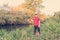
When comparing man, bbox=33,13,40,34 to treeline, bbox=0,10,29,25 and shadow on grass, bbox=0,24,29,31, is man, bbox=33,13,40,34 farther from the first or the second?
treeline, bbox=0,10,29,25

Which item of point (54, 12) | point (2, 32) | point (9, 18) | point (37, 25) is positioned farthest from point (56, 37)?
point (54, 12)

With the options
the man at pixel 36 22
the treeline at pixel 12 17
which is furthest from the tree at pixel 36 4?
the man at pixel 36 22

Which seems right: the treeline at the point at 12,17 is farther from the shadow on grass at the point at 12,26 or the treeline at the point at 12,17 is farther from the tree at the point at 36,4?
the tree at the point at 36,4

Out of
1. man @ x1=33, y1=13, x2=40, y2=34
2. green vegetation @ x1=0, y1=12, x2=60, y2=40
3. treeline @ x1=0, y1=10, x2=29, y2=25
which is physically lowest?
treeline @ x1=0, y1=10, x2=29, y2=25

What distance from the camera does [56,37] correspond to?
17234mm

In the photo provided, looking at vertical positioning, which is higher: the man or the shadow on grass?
the man

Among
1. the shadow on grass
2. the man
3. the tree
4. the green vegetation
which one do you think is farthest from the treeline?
the man

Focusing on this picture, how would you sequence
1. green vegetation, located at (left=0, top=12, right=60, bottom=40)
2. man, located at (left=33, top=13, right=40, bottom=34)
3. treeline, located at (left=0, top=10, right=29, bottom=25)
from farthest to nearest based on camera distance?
1. treeline, located at (left=0, top=10, right=29, bottom=25)
2. man, located at (left=33, top=13, right=40, bottom=34)
3. green vegetation, located at (left=0, top=12, right=60, bottom=40)

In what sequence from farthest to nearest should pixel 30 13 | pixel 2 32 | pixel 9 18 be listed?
pixel 30 13 < pixel 9 18 < pixel 2 32

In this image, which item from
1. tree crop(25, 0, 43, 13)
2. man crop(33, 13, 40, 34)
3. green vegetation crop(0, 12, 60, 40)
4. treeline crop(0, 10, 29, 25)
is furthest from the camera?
tree crop(25, 0, 43, 13)

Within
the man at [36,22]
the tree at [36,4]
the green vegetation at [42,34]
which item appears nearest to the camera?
the green vegetation at [42,34]

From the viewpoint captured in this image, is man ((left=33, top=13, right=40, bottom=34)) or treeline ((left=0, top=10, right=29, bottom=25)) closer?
man ((left=33, top=13, right=40, bottom=34))

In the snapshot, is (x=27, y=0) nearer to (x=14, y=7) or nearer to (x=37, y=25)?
(x=14, y=7)

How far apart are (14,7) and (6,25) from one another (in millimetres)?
2378
